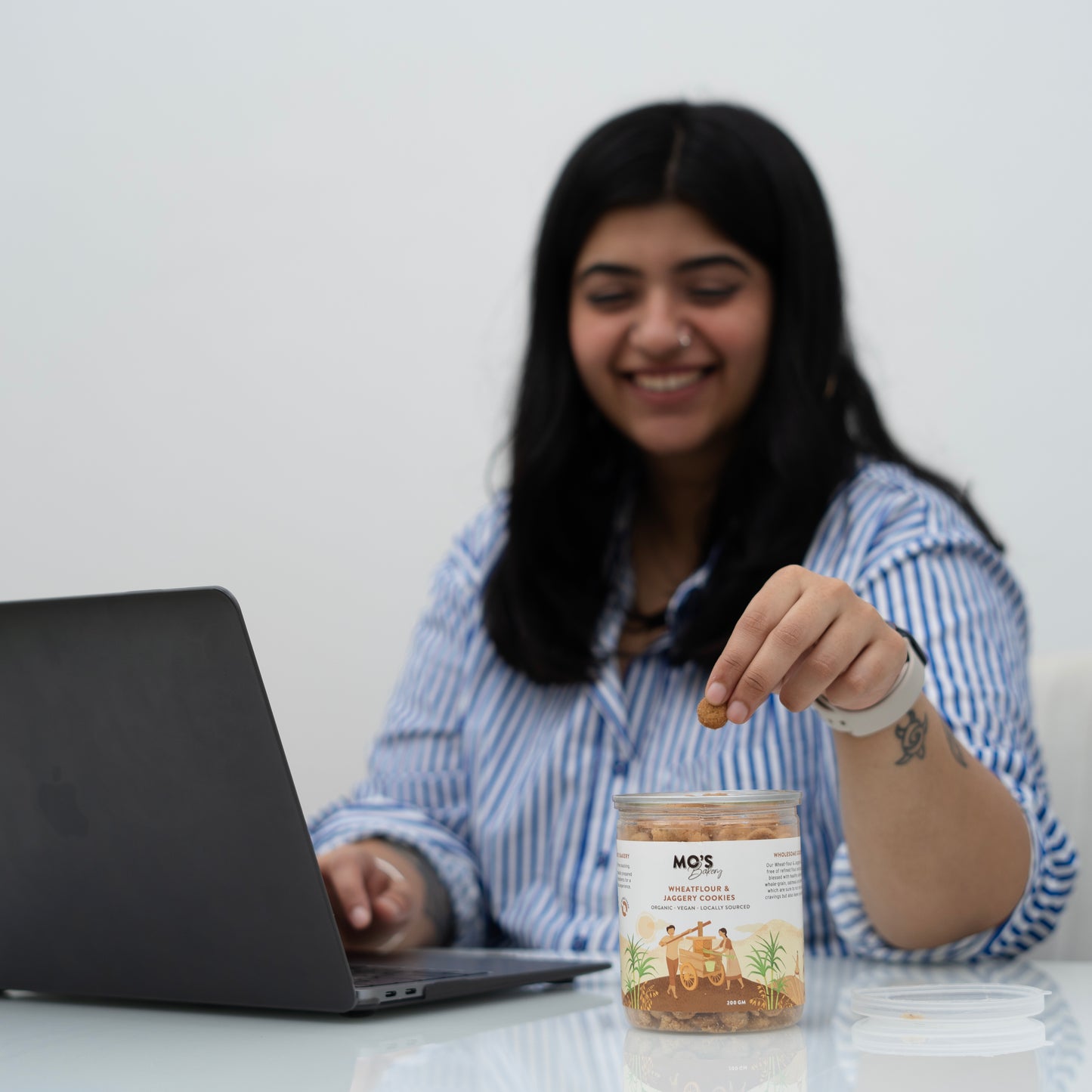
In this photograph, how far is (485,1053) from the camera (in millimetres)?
568

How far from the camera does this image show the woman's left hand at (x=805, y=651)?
59 cm

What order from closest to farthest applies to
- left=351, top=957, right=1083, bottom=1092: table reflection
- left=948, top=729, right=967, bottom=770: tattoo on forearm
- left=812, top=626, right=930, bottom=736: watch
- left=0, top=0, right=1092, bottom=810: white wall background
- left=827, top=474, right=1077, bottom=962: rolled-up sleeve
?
left=351, top=957, right=1083, bottom=1092: table reflection < left=812, top=626, right=930, bottom=736: watch < left=948, top=729, right=967, bottom=770: tattoo on forearm < left=827, top=474, right=1077, bottom=962: rolled-up sleeve < left=0, top=0, right=1092, bottom=810: white wall background

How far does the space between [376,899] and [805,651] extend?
0.45 metres

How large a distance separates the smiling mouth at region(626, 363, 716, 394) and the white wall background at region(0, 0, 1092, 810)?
1.70ft

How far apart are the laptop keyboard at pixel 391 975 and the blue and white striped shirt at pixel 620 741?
0.36m

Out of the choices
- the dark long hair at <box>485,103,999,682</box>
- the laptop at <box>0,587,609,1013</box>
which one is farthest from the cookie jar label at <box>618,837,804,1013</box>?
the dark long hair at <box>485,103,999,682</box>

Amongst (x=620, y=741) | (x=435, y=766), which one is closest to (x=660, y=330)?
(x=620, y=741)

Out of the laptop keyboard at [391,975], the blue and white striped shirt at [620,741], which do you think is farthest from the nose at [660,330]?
the laptop keyboard at [391,975]

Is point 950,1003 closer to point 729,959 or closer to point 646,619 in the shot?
point 729,959

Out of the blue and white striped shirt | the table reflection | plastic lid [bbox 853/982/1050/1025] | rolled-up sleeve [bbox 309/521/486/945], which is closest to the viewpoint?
the table reflection

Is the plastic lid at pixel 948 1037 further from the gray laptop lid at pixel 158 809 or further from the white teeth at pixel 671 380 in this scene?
the white teeth at pixel 671 380

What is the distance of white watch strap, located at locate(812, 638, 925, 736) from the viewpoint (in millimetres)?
715

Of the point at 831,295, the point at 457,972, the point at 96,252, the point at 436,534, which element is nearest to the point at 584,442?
the point at 831,295

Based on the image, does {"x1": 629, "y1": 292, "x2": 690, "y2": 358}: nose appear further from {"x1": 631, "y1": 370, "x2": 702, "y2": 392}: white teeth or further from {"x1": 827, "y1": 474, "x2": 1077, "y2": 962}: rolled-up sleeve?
{"x1": 827, "y1": 474, "x2": 1077, "y2": 962}: rolled-up sleeve
